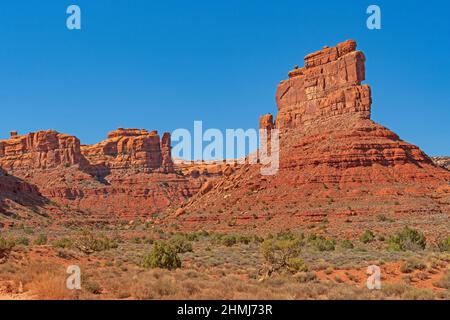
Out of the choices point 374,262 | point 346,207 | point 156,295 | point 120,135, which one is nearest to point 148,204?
point 120,135

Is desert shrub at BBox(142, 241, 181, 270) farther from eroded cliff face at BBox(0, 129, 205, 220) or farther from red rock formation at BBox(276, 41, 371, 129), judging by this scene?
eroded cliff face at BBox(0, 129, 205, 220)

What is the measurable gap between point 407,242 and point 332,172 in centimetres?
2822

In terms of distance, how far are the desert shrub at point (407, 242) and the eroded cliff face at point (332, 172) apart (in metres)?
13.3

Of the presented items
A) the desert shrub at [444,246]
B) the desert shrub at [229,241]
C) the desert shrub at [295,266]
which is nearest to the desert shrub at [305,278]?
the desert shrub at [295,266]

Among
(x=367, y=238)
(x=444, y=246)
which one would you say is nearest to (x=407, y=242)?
(x=444, y=246)

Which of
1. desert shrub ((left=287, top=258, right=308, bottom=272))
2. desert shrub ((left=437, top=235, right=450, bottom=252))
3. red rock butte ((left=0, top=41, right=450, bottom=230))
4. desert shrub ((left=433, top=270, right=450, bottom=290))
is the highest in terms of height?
red rock butte ((left=0, top=41, right=450, bottom=230))

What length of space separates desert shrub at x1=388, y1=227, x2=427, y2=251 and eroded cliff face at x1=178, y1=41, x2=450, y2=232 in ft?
43.7

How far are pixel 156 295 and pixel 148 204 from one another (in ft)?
341

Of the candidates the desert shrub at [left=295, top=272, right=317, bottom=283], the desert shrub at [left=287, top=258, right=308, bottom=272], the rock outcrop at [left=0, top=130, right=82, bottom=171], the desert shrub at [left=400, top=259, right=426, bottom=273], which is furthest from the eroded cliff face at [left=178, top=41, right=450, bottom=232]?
the rock outcrop at [left=0, top=130, right=82, bottom=171]

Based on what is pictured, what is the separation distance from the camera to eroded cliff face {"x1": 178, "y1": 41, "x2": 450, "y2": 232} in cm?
5316

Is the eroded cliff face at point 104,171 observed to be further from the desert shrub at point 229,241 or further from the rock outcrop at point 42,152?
the desert shrub at point 229,241

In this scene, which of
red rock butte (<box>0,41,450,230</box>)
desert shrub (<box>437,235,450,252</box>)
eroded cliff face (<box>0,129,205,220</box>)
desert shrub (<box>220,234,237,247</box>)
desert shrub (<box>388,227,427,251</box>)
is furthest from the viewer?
eroded cliff face (<box>0,129,205,220</box>)

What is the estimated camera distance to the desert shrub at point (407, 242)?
3238 cm

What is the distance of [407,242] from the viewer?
33.3 metres
